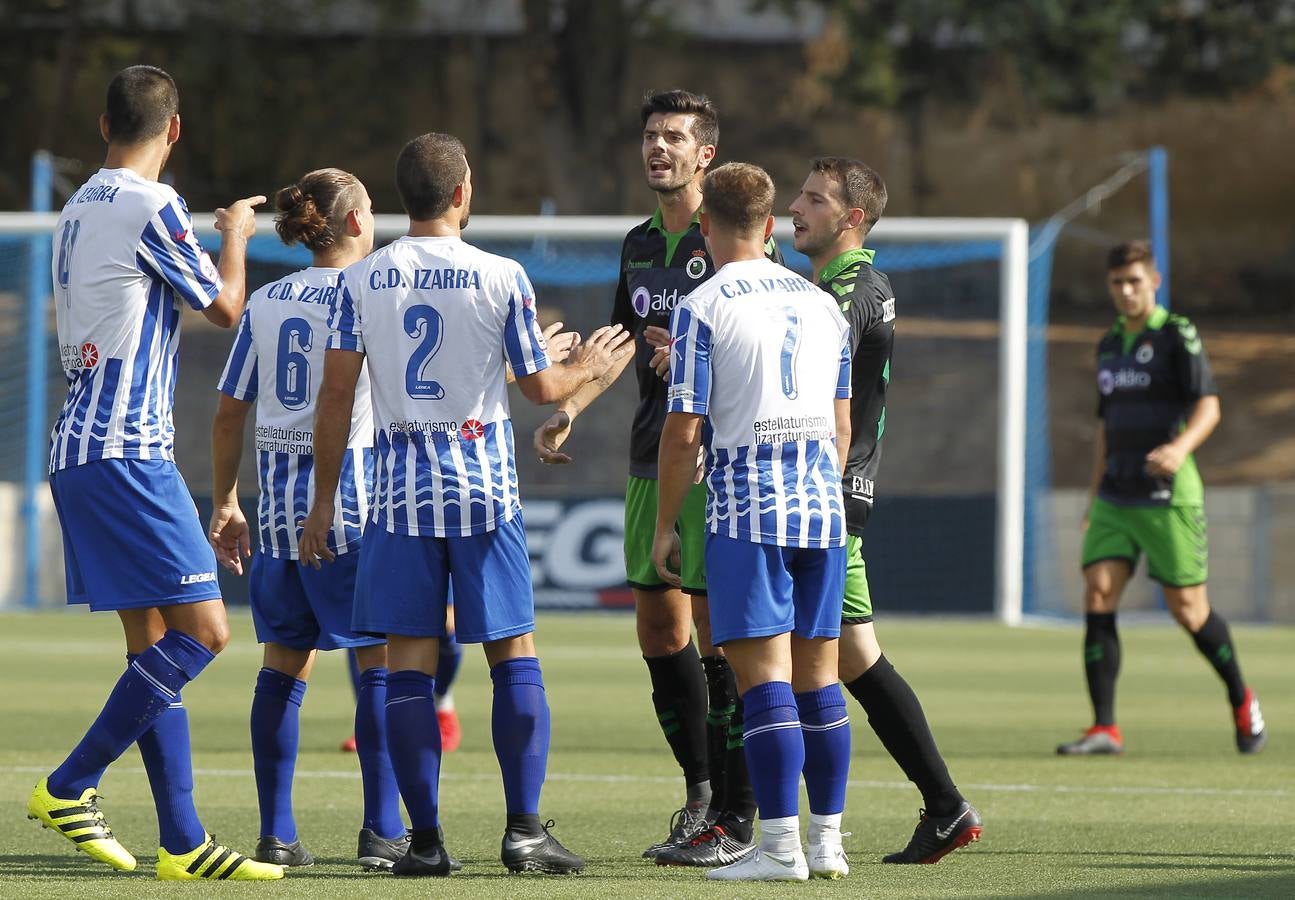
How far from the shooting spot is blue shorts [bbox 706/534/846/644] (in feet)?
16.4

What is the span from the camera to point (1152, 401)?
8914 mm

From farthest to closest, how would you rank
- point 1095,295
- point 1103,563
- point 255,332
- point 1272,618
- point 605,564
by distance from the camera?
1. point 1095,295
2. point 1272,618
3. point 605,564
4. point 1103,563
5. point 255,332

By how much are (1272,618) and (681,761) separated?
12.9 meters

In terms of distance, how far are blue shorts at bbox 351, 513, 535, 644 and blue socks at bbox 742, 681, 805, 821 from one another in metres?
0.68

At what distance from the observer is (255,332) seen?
5.62m

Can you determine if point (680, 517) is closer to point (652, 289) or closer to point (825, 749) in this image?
point (652, 289)

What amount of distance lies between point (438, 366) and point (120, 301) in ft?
2.76

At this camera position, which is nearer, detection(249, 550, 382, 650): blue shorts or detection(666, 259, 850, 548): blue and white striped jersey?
detection(666, 259, 850, 548): blue and white striped jersey

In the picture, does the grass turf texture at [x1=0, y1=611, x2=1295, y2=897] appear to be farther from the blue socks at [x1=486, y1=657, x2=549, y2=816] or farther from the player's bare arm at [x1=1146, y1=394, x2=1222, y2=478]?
the player's bare arm at [x1=1146, y1=394, x2=1222, y2=478]

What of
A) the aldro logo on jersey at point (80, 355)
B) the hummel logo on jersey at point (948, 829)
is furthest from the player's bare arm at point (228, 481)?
the hummel logo on jersey at point (948, 829)

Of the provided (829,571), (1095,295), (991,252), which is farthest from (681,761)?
(1095,295)

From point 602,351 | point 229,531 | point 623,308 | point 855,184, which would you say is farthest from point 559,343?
point 229,531

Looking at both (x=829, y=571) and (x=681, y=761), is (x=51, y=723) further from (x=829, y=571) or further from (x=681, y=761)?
(x=829, y=571)

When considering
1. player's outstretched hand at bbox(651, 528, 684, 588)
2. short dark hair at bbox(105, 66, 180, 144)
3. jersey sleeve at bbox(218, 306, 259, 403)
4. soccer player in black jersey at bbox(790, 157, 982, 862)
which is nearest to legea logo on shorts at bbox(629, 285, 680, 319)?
soccer player in black jersey at bbox(790, 157, 982, 862)
